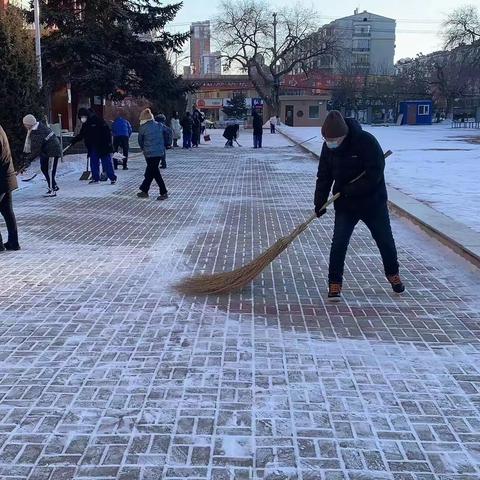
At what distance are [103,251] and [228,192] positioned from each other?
19.5ft

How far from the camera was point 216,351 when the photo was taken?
433 cm

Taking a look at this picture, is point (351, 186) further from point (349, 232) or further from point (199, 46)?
point (199, 46)

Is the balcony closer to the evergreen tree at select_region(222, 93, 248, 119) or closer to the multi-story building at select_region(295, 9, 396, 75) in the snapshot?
the multi-story building at select_region(295, 9, 396, 75)

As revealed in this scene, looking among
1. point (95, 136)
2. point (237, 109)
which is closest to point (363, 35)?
point (237, 109)

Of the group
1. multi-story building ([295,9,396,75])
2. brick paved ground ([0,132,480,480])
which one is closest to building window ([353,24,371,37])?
multi-story building ([295,9,396,75])

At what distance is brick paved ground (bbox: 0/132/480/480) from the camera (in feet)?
9.86

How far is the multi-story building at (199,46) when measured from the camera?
2704 inches

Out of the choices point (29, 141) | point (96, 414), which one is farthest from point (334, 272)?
point (29, 141)

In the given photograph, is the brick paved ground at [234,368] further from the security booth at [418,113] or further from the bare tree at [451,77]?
the security booth at [418,113]

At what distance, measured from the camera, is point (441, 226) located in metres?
8.23

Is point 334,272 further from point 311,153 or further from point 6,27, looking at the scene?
point 311,153

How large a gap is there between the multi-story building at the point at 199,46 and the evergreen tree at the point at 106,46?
31.4 metres

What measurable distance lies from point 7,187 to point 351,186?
4131 millimetres

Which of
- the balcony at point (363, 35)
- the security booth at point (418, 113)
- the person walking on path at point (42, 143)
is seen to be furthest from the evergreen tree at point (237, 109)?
the person walking on path at point (42, 143)
